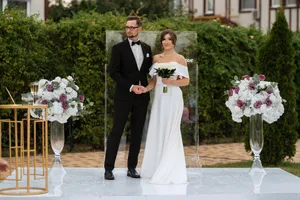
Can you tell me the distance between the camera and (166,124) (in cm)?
899

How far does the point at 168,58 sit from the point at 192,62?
878 millimetres

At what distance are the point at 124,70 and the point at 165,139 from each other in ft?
3.32

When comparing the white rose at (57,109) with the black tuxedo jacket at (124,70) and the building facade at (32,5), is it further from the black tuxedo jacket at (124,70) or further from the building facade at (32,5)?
the building facade at (32,5)

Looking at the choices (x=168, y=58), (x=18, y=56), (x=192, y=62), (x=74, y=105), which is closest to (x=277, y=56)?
(x=192, y=62)

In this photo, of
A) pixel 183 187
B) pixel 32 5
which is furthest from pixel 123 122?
pixel 32 5

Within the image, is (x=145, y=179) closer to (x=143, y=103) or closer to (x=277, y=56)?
(x=143, y=103)

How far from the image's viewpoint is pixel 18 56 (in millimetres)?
12758

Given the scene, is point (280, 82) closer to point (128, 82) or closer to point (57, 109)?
point (128, 82)

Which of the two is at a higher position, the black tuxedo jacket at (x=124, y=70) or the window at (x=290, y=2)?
the window at (x=290, y=2)

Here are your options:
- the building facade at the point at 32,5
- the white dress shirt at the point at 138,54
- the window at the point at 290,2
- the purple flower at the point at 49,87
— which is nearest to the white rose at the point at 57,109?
the purple flower at the point at 49,87

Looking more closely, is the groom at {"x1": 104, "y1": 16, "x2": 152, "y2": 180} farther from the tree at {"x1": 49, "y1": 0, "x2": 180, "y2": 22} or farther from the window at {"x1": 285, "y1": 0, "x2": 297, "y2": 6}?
the window at {"x1": 285, "y1": 0, "x2": 297, "y2": 6}

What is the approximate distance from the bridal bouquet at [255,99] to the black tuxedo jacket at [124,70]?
58.1 inches

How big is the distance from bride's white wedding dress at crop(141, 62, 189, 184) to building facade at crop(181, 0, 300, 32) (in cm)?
1569

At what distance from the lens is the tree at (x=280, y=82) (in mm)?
11445
